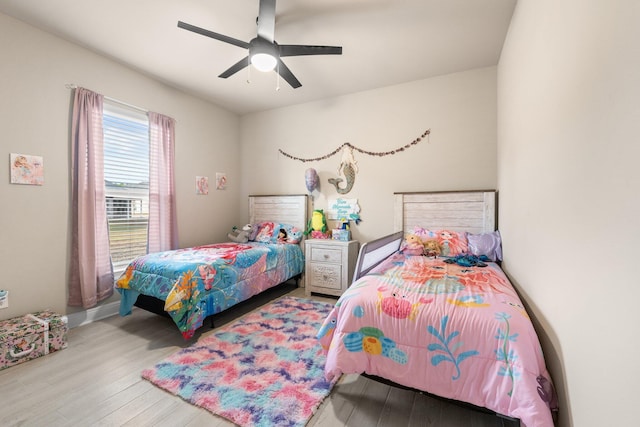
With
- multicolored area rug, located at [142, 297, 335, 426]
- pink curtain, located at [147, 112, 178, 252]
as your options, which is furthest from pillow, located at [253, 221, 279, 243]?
multicolored area rug, located at [142, 297, 335, 426]

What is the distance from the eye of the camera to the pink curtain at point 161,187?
310 cm

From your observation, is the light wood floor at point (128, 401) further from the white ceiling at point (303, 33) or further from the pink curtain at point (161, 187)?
the white ceiling at point (303, 33)

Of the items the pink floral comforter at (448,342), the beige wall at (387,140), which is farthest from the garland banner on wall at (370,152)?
the pink floral comforter at (448,342)

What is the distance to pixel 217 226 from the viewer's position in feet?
13.2

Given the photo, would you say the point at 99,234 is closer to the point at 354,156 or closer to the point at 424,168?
the point at 354,156

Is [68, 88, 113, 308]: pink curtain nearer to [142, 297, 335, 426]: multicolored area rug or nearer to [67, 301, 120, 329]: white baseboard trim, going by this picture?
[67, 301, 120, 329]: white baseboard trim

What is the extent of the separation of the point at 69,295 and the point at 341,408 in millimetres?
2719

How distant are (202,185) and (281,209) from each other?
47.1 inches

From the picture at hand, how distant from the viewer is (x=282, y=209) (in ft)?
13.1

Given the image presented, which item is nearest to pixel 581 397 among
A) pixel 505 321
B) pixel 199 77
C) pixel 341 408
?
pixel 505 321

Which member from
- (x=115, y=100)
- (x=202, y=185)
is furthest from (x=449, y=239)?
(x=115, y=100)

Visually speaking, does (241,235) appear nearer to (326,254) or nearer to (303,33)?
(326,254)

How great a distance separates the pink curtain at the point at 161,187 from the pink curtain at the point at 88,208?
0.50 m

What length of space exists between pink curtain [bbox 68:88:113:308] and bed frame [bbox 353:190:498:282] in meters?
2.82
